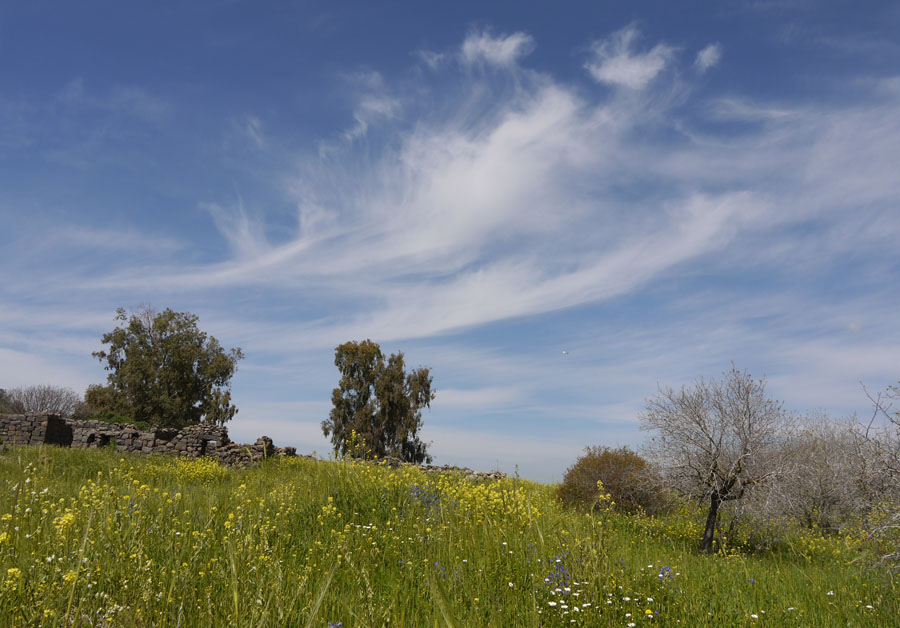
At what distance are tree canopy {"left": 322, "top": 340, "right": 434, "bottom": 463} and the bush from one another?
22478 millimetres

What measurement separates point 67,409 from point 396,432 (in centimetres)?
4108

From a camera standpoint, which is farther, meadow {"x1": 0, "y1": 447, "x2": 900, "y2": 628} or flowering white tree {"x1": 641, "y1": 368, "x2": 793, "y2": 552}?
flowering white tree {"x1": 641, "y1": 368, "x2": 793, "y2": 552}

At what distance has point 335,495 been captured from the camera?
9.14 m

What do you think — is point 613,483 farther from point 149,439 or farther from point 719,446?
point 149,439

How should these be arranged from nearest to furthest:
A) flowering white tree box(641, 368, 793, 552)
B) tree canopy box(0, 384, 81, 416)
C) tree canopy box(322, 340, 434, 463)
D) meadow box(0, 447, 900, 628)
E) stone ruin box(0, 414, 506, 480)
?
1. meadow box(0, 447, 900, 628)
2. flowering white tree box(641, 368, 793, 552)
3. stone ruin box(0, 414, 506, 480)
4. tree canopy box(322, 340, 434, 463)
5. tree canopy box(0, 384, 81, 416)

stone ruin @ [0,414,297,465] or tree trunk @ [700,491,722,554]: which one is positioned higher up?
stone ruin @ [0,414,297,465]

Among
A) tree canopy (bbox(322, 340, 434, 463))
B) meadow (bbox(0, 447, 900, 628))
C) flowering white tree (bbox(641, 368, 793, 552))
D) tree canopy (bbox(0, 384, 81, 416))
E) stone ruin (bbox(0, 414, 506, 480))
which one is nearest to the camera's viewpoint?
meadow (bbox(0, 447, 900, 628))

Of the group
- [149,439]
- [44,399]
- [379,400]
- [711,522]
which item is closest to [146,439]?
[149,439]

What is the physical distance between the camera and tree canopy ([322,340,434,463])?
1491 inches

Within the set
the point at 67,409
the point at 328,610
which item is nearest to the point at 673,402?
the point at 328,610

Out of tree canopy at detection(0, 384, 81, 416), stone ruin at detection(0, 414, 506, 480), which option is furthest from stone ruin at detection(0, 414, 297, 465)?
tree canopy at detection(0, 384, 81, 416)

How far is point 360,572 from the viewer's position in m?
4.40

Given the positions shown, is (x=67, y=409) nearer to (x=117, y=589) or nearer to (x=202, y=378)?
(x=202, y=378)

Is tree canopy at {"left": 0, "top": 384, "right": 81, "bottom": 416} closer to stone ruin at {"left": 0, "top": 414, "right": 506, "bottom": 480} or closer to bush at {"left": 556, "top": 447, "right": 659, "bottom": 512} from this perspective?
stone ruin at {"left": 0, "top": 414, "right": 506, "bottom": 480}
